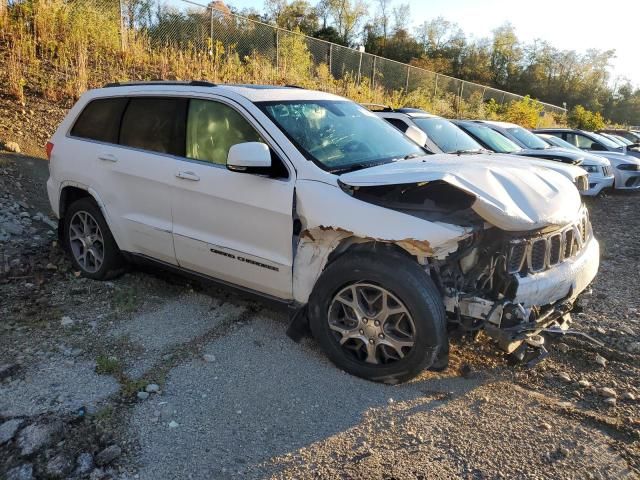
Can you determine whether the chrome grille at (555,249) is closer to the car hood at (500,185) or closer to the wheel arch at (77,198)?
the car hood at (500,185)

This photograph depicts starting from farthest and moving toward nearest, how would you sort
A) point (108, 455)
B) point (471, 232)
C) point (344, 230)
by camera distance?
point (344, 230) < point (471, 232) < point (108, 455)

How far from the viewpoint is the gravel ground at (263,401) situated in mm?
2658

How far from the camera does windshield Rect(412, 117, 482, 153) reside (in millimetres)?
7895

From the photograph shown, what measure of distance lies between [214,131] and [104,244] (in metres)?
1.65

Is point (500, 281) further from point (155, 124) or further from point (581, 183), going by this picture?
point (155, 124)

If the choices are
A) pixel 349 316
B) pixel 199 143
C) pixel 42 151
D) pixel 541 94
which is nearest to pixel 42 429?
pixel 349 316

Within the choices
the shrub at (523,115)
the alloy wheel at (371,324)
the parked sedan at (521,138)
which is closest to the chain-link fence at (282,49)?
the shrub at (523,115)

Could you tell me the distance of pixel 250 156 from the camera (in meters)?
3.43

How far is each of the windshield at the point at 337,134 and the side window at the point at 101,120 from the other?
5.20 feet

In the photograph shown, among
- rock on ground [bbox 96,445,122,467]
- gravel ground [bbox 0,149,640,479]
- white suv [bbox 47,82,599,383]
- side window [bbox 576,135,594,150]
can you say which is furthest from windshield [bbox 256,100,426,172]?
side window [bbox 576,135,594,150]

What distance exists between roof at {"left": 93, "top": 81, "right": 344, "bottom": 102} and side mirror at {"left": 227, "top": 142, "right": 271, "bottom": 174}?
0.62 meters

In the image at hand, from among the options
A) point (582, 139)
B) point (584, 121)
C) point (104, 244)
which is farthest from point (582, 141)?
point (584, 121)

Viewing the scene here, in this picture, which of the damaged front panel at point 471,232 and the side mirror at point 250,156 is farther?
the side mirror at point 250,156

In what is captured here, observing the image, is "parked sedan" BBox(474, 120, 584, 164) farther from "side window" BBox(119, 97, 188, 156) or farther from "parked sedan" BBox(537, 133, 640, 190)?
"side window" BBox(119, 97, 188, 156)
